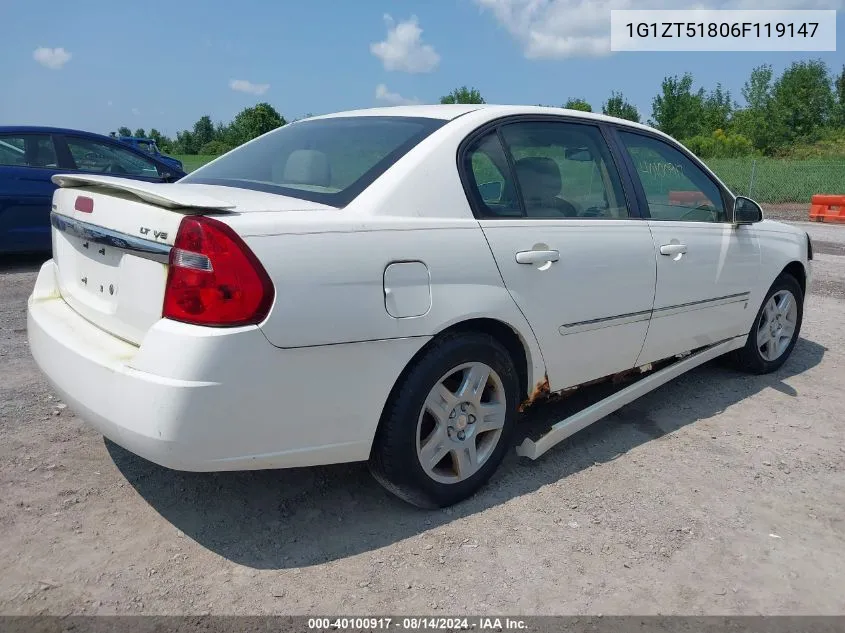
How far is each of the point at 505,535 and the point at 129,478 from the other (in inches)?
63.6

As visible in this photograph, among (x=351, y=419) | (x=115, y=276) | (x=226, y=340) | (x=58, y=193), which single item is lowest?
(x=351, y=419)

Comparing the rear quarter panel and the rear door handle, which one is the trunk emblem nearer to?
the rear quarter panel

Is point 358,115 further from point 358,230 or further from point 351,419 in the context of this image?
point 351,419

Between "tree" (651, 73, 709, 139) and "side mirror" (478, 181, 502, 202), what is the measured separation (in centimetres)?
5711

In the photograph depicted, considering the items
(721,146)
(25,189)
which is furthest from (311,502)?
(721,146)

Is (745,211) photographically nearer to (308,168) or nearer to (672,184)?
(672,184)

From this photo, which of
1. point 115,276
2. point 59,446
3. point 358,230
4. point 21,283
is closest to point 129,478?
point 59,446

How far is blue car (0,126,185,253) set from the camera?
24.2ft

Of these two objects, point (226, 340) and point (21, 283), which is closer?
point (226, 340)

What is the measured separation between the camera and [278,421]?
234 centimetres

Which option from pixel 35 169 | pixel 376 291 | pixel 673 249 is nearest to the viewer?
pixel 376 291

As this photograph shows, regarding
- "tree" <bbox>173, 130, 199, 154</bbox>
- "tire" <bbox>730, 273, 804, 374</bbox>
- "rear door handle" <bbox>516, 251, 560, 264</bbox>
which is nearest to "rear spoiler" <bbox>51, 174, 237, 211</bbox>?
"rear door handle" <bbox>516, 251, 560, 264</bbox>

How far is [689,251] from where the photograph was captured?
149 inches

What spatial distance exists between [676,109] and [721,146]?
25.2 ft
